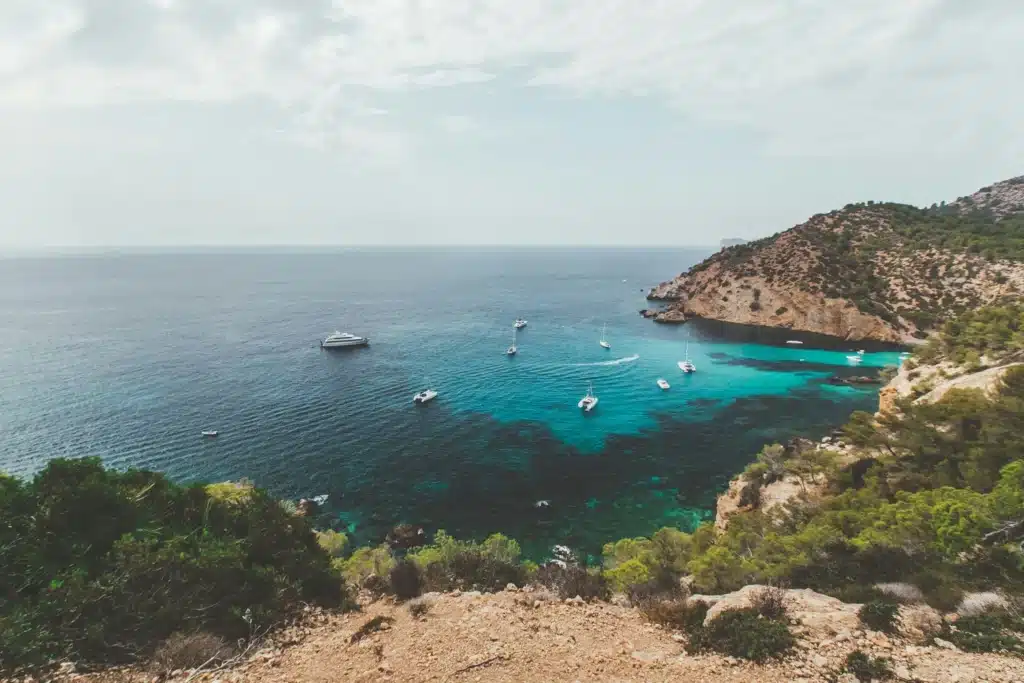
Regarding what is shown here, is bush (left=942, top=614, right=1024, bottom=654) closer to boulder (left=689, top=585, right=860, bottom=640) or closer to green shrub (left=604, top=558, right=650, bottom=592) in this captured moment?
boulder (left=689, top=585, right=860, bottom=640)

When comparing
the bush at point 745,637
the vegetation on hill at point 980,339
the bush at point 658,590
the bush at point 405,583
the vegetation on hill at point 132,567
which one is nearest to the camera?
the vegetation on hill at point 132,567

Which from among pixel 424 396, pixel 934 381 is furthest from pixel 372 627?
pixel 424 396

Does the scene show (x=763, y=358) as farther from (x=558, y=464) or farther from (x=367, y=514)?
(x=367, y=514)

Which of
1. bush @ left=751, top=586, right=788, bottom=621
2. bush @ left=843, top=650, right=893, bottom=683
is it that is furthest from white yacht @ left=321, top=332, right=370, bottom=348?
bush @ left=843, top=650, right=893, bottom=683

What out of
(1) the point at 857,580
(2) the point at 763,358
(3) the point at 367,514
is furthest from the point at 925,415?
(2) the point at 763,358

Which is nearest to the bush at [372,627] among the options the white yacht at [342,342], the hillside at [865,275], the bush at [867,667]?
the bush at [867,667]

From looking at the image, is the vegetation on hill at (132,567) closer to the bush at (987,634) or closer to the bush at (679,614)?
the bush at (679,614)
